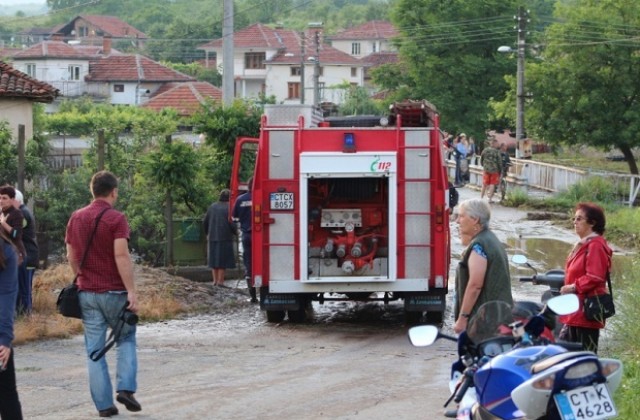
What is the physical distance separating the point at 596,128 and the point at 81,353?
33666mm

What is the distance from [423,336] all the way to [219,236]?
41.8ft

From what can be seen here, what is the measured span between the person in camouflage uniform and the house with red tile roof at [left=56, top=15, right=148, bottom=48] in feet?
356

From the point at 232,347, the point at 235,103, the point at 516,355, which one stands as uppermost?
the point at 235,103

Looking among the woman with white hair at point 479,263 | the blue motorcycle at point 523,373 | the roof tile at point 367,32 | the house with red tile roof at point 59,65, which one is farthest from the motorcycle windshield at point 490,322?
the roof tile at point 367,32

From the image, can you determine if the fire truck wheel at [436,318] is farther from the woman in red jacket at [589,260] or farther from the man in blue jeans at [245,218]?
the woman in red jacket at [589,260]

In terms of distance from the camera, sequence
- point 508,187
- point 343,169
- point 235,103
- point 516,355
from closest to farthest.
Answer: point 516,355
point 343,169
point 235,103
point 508,187

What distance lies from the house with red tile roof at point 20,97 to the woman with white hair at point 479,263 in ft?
73.7

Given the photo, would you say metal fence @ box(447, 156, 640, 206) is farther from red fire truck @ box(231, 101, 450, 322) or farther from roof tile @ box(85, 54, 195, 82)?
roof tile @ box(85, 54, 195, 82)

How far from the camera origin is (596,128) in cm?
4462

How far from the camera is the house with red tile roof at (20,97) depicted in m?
30.6

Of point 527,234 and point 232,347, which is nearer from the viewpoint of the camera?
point 232,347

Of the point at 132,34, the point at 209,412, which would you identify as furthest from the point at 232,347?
the point at 132,34

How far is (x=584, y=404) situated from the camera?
6.59 meters

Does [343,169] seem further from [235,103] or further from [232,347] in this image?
[235,103]
